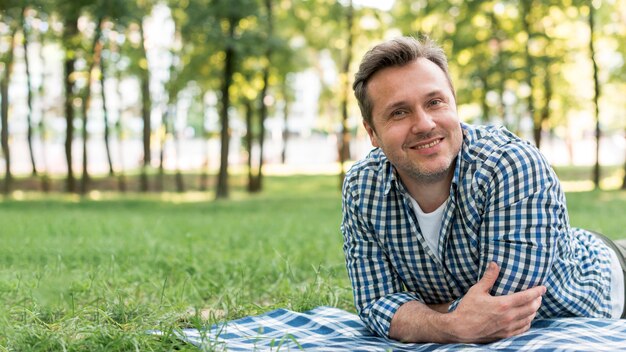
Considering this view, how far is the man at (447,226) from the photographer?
294 centimetres

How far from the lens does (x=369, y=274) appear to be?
3.41 m

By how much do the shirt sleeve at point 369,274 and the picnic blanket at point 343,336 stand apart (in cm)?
14

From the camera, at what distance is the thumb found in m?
2.93

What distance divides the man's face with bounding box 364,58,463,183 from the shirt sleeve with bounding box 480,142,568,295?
0.23 meters

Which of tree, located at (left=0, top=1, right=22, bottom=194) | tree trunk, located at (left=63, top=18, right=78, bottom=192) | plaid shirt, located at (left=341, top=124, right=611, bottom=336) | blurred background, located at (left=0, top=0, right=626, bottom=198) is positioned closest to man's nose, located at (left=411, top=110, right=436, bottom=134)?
plaid shirt, located at (left=341, top=124, right=611, bottom=336)

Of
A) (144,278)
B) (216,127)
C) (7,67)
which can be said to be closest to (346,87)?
(7,67)

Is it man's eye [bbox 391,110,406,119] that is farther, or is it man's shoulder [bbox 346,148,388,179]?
man's shoulder [bbox 346,148,388,179]

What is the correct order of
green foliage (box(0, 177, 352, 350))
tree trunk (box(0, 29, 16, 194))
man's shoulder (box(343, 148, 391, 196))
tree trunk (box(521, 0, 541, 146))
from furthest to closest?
1. tree trunk (box(0, 29, 16, 194))
2. tree trunk (box(521, 0, 541, 146))
3. man's shoulder (box(343, 148, 391, 196))
4. green foliage (box(0, 177, 352, 350))

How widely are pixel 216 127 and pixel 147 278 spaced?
Answer: 98.7ft

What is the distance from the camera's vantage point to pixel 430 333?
10.2 ft

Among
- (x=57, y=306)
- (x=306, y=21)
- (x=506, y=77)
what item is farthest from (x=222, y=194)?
(x=57, y=306)

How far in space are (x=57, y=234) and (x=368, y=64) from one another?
5818 millimetres

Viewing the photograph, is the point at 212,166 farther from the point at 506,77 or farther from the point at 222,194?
the point at 506,77

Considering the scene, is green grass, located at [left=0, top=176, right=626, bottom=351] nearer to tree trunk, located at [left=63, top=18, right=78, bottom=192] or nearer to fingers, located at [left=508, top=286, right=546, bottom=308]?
fingers, located at [left=508, top=286, right=546, bottom=308]
